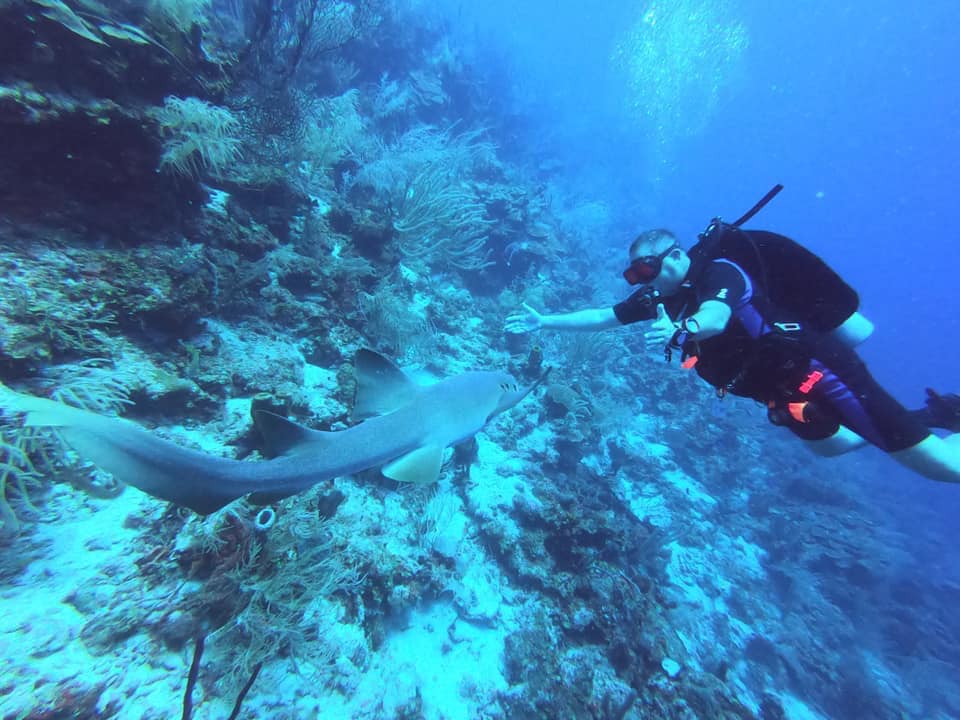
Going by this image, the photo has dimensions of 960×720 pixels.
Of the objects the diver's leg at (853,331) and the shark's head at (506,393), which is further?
the diver's leg at (853,331)

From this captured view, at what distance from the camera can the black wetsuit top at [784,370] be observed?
3367mm

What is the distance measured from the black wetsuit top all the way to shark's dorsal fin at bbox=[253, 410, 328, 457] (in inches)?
125

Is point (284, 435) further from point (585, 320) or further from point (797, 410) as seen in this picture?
point (797, 410)

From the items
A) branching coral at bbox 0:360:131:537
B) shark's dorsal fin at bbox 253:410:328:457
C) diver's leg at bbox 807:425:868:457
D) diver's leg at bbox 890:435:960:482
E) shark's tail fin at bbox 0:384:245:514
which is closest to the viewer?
shark's tail fin at bbox 0:384:245:514

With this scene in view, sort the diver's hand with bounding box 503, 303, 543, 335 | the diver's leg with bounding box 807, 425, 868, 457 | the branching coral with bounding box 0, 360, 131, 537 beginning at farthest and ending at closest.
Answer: the diver's hand with bounding box 503, 303, 543, 335 → the diver's leg with bounding box 807, 425, 868, 457 → the branching coral with bounding box 0, 360, 131, 537

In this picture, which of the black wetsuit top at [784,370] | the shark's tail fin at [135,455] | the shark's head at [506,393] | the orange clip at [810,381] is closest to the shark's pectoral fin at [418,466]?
the shark's head at [506,393]

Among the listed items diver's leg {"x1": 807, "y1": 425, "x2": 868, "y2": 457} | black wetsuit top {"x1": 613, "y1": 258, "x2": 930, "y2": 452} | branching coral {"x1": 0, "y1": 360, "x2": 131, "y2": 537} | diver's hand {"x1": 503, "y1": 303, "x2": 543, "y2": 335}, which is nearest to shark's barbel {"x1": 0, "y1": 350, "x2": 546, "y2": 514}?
branching coral {"x1": 0, "y1": 360, "x2": 131, "y2": 537}

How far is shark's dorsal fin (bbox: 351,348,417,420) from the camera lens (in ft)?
10.5

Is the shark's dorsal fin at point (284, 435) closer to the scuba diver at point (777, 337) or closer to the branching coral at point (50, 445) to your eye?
the branching coral at point (50, 445)

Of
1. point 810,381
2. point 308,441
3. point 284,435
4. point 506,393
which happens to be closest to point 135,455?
point 284,435

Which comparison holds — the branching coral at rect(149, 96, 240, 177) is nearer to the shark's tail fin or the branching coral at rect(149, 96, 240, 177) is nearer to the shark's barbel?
the shark's barbel

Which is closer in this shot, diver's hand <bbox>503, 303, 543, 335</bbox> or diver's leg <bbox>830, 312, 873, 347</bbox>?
diver's leg <bbox>830, 312, 873, 347</bbox>

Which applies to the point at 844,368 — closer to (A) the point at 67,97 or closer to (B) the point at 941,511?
(A) the point at 67,97

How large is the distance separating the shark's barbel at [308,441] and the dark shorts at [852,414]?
2.65 meters
